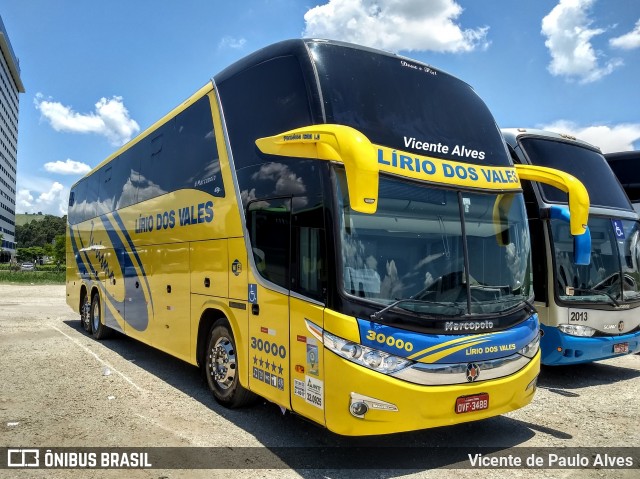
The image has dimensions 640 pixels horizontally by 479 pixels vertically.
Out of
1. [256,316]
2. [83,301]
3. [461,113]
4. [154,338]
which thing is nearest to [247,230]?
[256,316]

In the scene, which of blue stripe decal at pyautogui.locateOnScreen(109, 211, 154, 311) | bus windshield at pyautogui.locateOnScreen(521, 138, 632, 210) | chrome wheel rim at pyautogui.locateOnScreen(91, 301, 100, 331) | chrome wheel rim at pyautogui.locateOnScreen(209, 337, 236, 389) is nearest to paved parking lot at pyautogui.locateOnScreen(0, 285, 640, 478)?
chrome wheel rim at pyautogui.locateOnScreen(209, 337, 236, 389)

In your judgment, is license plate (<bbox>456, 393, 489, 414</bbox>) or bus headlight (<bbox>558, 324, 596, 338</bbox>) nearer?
license plate (<bbox>456, 393, 489, 414</bbox>)

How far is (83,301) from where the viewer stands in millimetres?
13672

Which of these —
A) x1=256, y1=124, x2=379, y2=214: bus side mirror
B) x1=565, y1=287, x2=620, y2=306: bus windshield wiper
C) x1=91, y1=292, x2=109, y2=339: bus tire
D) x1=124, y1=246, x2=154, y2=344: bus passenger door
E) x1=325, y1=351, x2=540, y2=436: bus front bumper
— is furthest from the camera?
x1=91, y1=292, x2=109, y2=339: bus tire

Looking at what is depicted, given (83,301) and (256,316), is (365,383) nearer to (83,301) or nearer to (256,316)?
(256,316)

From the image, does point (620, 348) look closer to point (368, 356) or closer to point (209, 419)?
point (368, 356)

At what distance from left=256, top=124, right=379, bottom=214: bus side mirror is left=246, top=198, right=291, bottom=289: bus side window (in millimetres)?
657

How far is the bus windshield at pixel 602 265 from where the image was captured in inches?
311

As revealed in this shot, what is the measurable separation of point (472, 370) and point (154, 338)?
18.8ft

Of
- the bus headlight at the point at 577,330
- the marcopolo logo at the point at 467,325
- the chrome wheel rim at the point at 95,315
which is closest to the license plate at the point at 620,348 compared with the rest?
the bus headlight at the point at 577,330

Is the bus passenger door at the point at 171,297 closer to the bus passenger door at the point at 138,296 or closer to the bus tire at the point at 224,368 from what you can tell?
the bus passenger door at the point at 138,296

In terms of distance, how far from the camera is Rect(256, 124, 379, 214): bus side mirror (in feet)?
12.4

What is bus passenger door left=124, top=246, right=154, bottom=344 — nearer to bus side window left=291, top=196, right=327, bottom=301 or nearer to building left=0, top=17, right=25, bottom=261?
bus side window left=291, top=196, right=327, bottom=301

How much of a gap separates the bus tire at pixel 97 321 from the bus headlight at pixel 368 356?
9159mm
